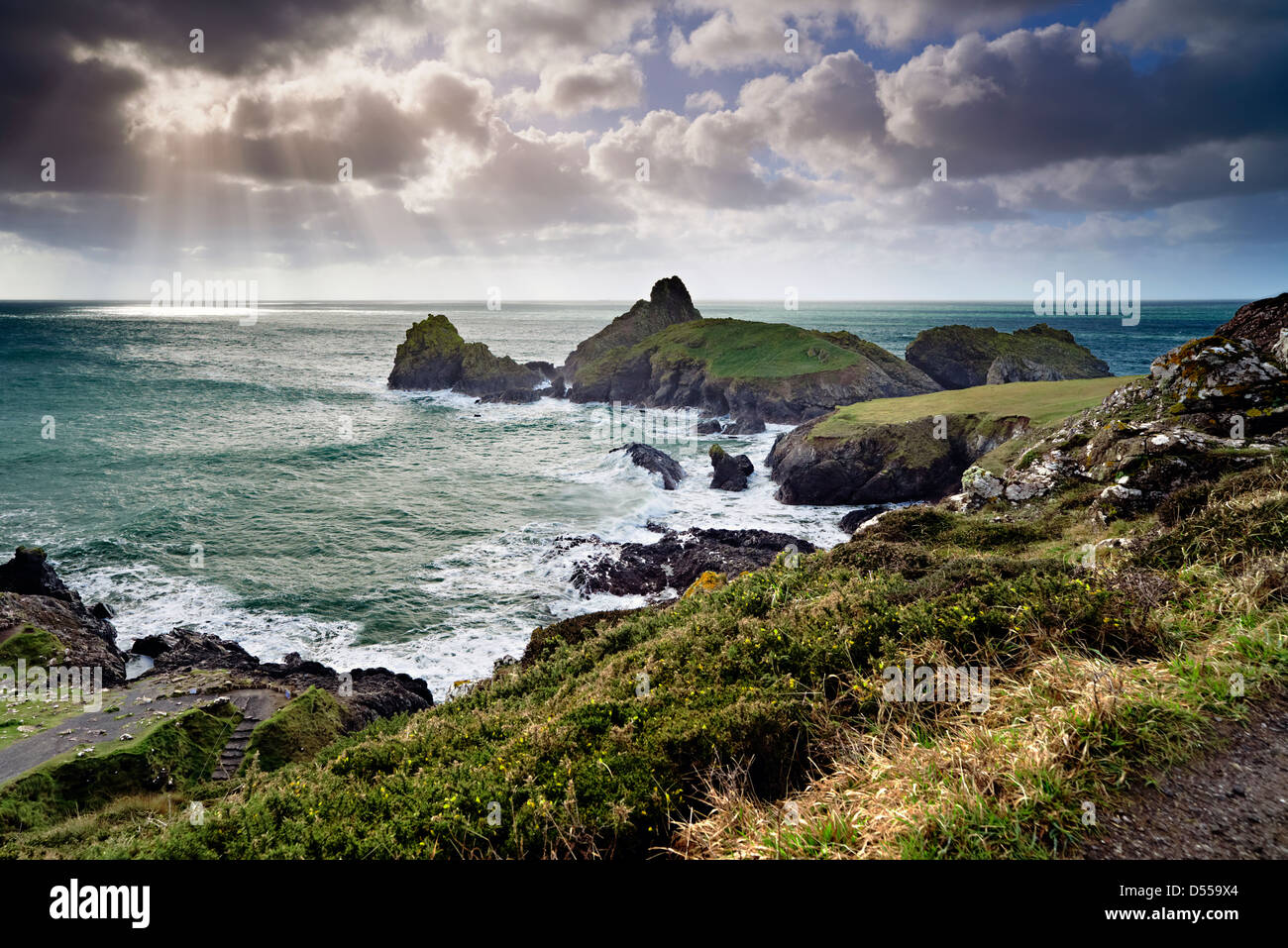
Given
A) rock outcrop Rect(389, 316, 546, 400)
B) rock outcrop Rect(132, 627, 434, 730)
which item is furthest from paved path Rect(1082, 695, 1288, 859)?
rock outcrop Rect(389, 316, 546, 400)

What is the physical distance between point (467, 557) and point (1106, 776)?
28.8 metres

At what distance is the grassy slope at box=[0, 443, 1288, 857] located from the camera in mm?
4465

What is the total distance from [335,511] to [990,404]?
1706 inches

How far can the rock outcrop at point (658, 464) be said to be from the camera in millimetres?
41919

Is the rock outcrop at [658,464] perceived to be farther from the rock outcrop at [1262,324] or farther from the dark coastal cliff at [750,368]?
the rock outcrop at [1262,324]

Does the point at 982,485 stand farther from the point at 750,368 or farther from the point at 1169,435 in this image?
the point at 750,368

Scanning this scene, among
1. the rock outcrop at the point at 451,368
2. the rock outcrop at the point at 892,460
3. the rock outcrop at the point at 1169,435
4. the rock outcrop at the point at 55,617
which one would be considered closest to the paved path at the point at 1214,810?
the rock outcrop at the point at 1169,435

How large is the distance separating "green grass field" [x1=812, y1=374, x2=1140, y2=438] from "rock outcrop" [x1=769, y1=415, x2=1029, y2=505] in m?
1.00

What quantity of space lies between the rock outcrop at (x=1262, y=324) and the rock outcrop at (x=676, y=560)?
51.4 ft

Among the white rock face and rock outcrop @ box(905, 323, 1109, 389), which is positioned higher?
rock outcrop @ box(905, 323, 1109, 389)

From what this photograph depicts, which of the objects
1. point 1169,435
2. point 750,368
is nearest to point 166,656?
point 1169,435

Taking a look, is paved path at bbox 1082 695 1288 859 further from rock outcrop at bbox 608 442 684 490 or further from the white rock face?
rock outcrop at bbox 608 442 684 490

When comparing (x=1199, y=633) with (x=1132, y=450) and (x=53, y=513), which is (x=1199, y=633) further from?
(x=53, y=513)
